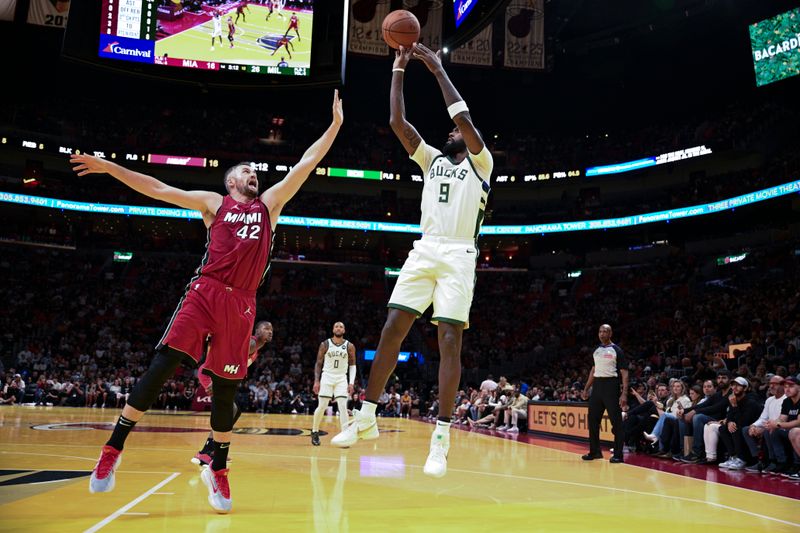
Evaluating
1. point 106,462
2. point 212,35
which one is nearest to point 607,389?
point 106,462

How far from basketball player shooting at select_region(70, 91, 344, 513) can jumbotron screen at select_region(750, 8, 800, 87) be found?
2563 cm

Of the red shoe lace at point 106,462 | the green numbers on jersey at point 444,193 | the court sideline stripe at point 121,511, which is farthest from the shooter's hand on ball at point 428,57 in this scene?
the court sideline stripe at point 121,511

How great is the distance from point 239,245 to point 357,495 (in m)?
2.16

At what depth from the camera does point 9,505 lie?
4094 millimetres

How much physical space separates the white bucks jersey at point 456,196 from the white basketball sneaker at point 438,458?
1400 millimetres

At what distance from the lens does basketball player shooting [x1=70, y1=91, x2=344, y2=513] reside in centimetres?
430

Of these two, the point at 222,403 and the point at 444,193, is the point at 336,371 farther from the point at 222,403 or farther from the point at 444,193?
the point at 444,193

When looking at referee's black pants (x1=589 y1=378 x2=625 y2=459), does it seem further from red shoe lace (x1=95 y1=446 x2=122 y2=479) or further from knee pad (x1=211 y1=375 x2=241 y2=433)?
red shoe lace (x1=95 y1=446 x2=122 y2=479)

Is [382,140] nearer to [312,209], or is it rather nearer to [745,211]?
[312,209]

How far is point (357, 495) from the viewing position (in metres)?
5.09

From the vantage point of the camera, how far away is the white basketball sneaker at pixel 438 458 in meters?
4.21

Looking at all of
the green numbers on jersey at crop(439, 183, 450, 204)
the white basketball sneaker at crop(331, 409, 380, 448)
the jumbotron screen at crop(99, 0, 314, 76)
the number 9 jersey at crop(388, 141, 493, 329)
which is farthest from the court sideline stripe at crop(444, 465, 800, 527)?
the jumbotron screen at crop(99, 0, 314, 76)

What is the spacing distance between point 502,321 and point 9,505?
102 ft

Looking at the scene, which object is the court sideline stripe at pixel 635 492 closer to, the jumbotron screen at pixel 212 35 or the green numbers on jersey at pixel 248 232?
the green numbers on jersey at pixel 248 232
